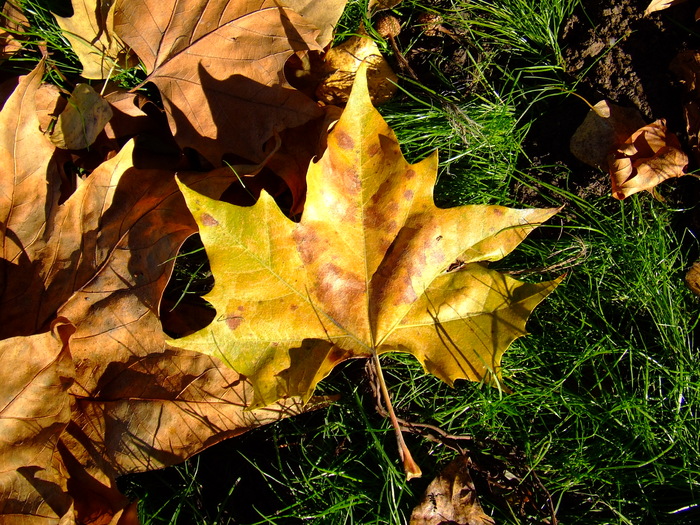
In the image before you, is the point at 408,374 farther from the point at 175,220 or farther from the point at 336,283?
the point at 175,220

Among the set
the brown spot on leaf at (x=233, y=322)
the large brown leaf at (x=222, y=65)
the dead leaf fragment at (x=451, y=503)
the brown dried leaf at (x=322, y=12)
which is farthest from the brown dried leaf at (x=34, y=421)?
the brown dried leaf at (x=322, y=12)

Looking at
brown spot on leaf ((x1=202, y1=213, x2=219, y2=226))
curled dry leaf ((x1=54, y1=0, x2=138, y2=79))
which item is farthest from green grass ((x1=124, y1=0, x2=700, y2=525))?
curled dry leaf ((x1=54, y1=0, x2=138, y2=79))

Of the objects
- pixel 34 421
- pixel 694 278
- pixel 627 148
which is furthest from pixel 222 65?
pixel 694 278

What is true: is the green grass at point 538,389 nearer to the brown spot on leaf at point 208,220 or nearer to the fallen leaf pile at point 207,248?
the fallen leaf pile at point 207,248

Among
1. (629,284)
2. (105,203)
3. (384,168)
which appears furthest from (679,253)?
(105,203)

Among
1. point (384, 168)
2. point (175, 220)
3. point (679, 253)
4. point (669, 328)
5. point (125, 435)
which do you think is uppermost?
point (384, 168)

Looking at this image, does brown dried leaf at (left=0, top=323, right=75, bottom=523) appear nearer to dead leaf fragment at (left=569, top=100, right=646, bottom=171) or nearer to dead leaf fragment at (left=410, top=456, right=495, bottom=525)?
dead leaf fragment at (left=410, top=456, right=495, bottom=525)
